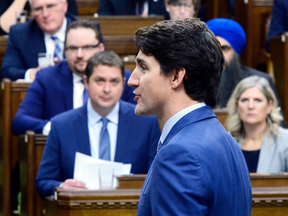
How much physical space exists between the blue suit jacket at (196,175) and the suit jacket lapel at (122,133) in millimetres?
1597

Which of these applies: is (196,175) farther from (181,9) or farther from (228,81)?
(181,9)

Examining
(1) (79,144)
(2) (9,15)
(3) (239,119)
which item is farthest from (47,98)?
(2) (9,15)

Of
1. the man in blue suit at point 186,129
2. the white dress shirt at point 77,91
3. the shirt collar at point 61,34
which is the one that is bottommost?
the white dress shirt at point 77,91

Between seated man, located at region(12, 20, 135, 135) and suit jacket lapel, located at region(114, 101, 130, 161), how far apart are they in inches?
17.3

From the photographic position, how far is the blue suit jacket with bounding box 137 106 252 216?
1.03 metres

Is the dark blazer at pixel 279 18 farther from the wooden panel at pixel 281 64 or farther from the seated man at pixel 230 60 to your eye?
the seated man at pixel 230 60

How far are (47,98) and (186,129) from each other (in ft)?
7.48

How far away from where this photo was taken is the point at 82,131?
275 cm

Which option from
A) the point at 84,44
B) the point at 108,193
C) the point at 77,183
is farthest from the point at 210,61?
the point at 84,44

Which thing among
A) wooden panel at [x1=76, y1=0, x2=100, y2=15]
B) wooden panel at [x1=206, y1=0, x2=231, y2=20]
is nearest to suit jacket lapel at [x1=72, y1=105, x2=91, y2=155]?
wooden panel at [x1=76, y1=0, x2=100, y2=15]

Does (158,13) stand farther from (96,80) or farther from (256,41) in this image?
(96,80)

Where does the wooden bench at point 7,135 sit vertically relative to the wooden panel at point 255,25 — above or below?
below

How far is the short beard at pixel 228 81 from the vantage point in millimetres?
3803

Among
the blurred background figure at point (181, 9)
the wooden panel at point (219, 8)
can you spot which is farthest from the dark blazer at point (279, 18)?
the wooden panel at point (219, 8)
